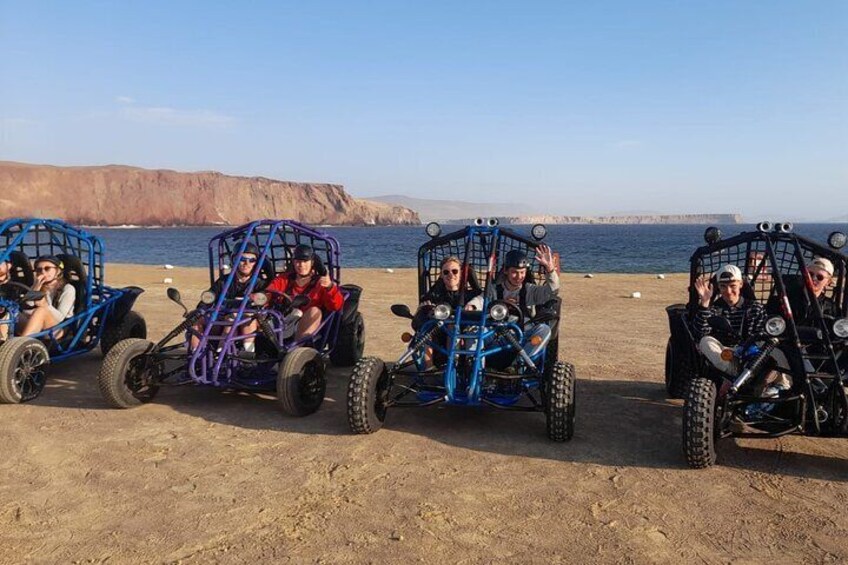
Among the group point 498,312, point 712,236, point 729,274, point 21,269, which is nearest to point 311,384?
point 498,312

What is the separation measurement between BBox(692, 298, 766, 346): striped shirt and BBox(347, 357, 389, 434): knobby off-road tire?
2.89m

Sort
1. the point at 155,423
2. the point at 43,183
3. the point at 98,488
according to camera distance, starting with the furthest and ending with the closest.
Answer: the point at 43,183
the point at 155,423
the point at 98,488

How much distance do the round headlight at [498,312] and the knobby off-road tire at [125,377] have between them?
3423 mm

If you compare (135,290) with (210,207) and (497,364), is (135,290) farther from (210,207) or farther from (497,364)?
(210,207)

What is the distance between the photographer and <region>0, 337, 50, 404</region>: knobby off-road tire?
6.18 metres

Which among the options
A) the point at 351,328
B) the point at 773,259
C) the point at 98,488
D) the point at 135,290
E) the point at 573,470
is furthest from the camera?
the point at 135,290

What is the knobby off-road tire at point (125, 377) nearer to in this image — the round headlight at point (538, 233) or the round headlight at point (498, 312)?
the round headlight at point (498, 312)

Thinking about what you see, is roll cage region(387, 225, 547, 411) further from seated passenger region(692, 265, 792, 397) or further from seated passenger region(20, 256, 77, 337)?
seated passenger region(20, 256, 77, 337)

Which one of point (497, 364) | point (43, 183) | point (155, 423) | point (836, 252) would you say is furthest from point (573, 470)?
point (43, 183)

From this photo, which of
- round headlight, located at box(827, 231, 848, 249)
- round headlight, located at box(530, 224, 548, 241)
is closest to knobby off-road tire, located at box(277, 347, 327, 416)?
round headlight, located at box(530, 224, 548, 241)

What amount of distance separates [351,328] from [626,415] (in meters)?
3.55

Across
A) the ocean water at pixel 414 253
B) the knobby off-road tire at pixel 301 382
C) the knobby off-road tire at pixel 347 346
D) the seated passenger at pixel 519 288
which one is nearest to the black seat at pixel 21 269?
the knobby off-road tire at pixel 347 346

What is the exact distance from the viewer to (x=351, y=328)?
8.12m

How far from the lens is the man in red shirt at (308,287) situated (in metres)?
7.41
